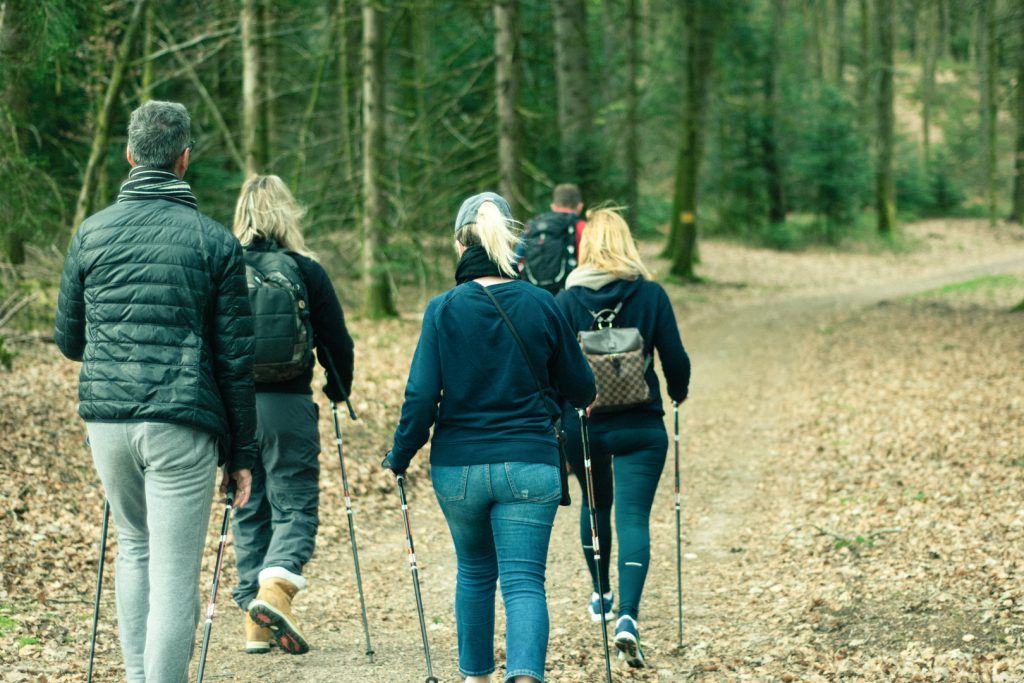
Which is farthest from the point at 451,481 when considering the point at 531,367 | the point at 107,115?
the point at 107,115

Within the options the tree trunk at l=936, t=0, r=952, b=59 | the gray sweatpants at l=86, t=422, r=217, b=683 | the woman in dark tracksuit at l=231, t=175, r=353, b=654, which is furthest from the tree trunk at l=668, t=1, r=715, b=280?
the gray sweatpants at l=86, t=422, r=217, b=683

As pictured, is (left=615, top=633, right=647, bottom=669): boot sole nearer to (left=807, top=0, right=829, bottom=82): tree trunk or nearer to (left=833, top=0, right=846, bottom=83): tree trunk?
(left=833, top=0, right=846, bottom=83): tree trunk

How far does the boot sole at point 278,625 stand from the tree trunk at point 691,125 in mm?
20683

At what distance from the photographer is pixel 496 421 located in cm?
372

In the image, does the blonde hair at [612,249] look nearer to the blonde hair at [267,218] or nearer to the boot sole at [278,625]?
the blonde hair at [267,218]

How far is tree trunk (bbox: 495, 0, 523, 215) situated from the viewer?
14.8 metres

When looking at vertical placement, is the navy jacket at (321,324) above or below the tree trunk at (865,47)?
below

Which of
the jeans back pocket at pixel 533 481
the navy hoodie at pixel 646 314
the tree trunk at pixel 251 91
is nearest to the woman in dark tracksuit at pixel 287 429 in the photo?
the navy hoodie at pixel 646 314

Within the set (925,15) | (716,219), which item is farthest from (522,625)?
(925,15)

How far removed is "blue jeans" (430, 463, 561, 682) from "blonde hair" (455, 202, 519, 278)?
77 cm

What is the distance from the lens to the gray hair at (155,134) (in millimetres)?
3730

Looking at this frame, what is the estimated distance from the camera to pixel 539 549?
12.5 ft

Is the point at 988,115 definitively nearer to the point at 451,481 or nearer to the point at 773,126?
the point at 773,126

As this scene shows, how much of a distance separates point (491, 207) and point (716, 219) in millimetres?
33672
